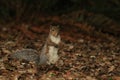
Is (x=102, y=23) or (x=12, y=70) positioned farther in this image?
(x=102, y=23)

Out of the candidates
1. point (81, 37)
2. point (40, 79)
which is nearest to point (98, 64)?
point (40, 79)

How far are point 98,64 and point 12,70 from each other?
1667 millimetres

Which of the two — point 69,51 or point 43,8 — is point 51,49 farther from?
point 43,8

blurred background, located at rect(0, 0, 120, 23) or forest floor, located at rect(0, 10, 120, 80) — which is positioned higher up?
blurred background, located at rect(0, 0, 120, 23)

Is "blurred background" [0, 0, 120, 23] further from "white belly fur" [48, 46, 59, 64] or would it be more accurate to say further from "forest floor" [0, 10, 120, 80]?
"white belly fur" [48, 46, 59, 64]

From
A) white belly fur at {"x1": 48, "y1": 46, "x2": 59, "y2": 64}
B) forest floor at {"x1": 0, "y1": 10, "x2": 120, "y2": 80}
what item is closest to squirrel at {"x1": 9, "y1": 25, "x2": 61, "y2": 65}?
white belly fur at {"x1": 48, "y1": 46, "x2": 59, "y2": 64}

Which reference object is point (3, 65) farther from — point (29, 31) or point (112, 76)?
point (29, 31)

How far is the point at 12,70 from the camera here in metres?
7.80

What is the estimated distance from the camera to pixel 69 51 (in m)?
9.43

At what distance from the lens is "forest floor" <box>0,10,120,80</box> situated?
299 inches

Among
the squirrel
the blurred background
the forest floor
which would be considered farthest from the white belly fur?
the blurred background

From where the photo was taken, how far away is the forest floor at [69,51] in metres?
7.60

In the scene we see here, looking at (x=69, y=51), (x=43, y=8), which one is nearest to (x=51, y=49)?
(x=69, y=51)

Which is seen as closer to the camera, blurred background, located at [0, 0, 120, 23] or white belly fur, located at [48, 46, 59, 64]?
white belly fur, located at [48, 46, 59, 64]
